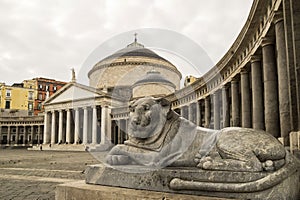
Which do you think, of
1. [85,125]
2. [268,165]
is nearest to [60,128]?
[85,125]

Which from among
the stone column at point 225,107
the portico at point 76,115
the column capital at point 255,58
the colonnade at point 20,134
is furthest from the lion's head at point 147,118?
the colonnade at point 20,134

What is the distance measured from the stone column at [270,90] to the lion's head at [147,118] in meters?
8.67

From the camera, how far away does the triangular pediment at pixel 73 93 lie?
55375mm

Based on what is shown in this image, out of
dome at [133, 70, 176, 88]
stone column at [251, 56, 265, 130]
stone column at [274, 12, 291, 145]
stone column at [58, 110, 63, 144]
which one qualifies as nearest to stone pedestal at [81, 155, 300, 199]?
stone column at [274, 12, 291, 145]

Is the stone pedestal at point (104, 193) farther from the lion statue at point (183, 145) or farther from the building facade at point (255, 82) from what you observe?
the building facade at point (255, 82)

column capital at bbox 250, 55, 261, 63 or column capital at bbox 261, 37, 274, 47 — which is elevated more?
column capital at bbox 261, 37, 274, 47

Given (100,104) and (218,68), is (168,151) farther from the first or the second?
(100,104)

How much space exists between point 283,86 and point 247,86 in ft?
21.0

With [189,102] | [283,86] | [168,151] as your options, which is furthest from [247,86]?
[168,151]

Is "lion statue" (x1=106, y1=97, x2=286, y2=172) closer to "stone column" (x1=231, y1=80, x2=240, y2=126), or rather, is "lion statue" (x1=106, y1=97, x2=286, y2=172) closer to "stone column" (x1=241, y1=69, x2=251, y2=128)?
"stone column" (x1=241, y1=69, x2=251, y2=128)

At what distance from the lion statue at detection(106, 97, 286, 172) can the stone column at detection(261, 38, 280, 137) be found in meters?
8.49

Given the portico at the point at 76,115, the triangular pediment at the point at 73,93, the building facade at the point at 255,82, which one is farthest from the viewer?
the triangular pediment at the point at 73,93

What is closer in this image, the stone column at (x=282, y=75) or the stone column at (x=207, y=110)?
the stone column at (x=282, y=75)

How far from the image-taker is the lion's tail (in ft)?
9.98
